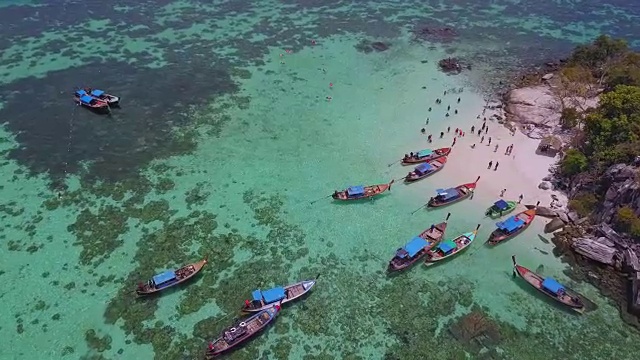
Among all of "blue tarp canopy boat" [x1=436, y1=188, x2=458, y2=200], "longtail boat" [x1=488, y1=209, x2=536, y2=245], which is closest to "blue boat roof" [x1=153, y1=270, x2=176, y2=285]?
"blue tarp canopy boat" [x1=436, y1=188, x2=458, y2=200]

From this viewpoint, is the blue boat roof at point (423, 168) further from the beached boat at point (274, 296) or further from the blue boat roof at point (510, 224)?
the beached boat at point (274, 296)

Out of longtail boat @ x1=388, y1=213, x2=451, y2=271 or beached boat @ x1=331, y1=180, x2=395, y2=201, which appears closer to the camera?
longtail boat @ x1=388, y1=213, x2=451, y2=271

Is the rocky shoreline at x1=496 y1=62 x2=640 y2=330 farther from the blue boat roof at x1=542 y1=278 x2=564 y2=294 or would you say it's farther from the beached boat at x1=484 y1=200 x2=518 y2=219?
the blue boat roof at x1=542 y1=278 x2=564 y2=294

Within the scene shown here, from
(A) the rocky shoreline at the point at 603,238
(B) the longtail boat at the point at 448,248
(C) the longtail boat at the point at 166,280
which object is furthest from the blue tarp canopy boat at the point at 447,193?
(C) the longtail boat at the point at 166,280

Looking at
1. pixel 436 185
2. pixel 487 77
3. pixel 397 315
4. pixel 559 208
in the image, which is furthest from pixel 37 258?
pixel 487 77

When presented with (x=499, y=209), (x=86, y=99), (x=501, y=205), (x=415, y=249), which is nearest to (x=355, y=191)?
(x=415, y=249)

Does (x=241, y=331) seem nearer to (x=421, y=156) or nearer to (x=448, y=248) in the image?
(x=448, y=248)
